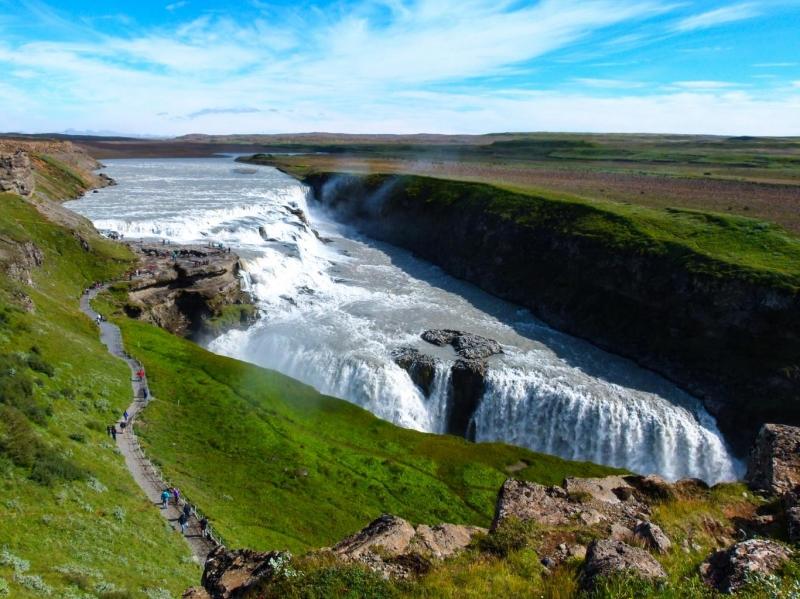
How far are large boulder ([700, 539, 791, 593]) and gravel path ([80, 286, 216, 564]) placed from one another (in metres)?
19.5

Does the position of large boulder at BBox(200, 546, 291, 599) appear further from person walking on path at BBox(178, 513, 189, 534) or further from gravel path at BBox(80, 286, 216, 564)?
person walking on path at BBox(178, 513, 189, 534)

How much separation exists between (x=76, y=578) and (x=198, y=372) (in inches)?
1189

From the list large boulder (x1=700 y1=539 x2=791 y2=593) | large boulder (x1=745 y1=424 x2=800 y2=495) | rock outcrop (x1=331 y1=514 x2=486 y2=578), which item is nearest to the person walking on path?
rock outcrop (x1=331 y1=514 x2=486 y2=578)

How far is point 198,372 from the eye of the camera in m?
44.1

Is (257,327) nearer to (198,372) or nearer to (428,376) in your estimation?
(198,372)

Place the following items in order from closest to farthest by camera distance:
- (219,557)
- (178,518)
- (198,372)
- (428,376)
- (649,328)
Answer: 1. (219,557)
2. (178,518)
3. (198,372)
4. (428,376)
5. (649,328)

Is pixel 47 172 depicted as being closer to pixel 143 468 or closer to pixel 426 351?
pixel 426 351

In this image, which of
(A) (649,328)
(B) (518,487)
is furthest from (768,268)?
(B) (518,487)

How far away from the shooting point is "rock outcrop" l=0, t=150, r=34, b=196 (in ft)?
214

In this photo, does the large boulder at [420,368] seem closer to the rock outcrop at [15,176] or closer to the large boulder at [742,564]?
the large boulder at [742,564]

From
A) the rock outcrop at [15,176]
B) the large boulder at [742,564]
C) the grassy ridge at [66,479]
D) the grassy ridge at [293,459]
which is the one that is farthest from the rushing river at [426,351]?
the large boulder at [742,564]

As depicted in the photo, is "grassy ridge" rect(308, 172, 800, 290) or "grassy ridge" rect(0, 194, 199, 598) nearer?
"grassy ridge" rect(0, 194, 199, 598)

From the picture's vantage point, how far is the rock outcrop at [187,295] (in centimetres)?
5619

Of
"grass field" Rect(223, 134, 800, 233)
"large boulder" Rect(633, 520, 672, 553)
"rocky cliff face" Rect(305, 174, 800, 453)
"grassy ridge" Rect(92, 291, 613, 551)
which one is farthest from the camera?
"grass field" Rect(223, 134, 800, 233)
